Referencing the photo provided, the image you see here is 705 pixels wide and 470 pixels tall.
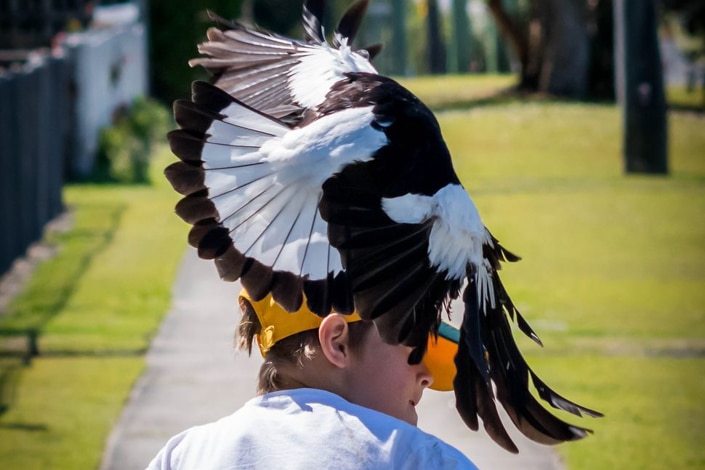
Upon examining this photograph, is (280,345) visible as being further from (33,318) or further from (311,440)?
(33,318)

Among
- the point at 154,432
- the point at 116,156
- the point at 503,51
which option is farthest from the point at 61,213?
the point at 503,51

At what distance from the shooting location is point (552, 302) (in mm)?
8969

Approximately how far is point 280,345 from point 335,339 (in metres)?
0.13

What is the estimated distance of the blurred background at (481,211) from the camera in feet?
21.6

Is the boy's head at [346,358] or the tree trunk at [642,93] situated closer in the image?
the boy's head at [346,358]

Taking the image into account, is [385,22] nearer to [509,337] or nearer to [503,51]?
[503,51]

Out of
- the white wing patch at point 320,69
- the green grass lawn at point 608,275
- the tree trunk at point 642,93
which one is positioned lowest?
the green grass lawn at point 608,275

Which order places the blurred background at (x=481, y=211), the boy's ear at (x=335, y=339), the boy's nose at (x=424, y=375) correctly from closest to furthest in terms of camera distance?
1. the boy's ear at (x=335, y=339)
2. the boy's nose at (x=424, y=375)
3. the blurred background at (x=481, y=211)

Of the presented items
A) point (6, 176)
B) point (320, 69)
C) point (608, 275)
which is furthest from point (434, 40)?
point (320, 69)

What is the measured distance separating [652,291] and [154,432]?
189 inches

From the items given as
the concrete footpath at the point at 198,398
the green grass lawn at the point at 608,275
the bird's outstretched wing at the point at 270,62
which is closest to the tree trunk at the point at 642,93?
the green grass lawn at the point at 608,275

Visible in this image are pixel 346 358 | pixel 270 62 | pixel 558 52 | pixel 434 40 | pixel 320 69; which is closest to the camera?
pixel 346 358

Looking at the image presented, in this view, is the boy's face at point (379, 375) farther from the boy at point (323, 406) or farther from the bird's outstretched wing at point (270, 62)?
the bird's outstretched wing at point (270, 62)

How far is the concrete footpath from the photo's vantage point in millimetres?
5691
